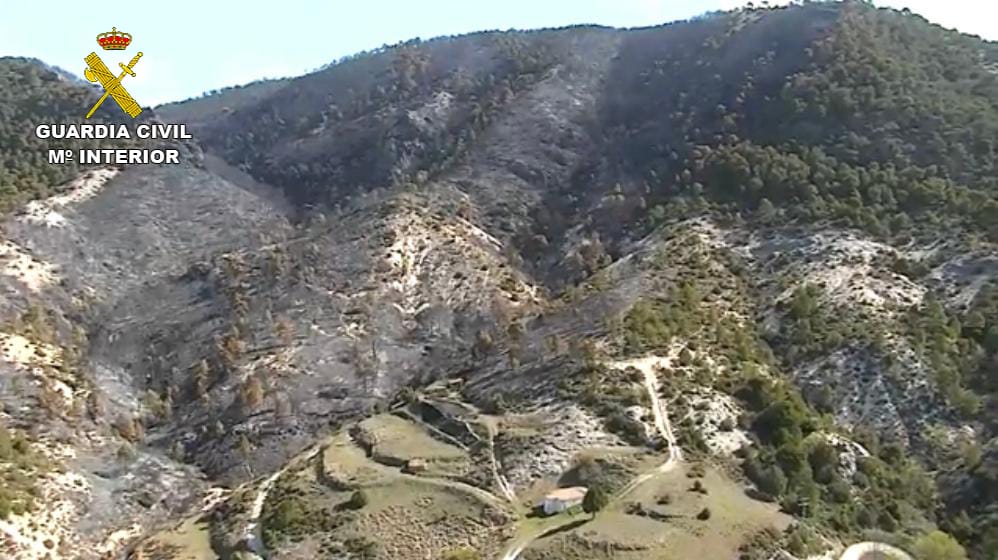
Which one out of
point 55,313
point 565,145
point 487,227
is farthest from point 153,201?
point 565,145

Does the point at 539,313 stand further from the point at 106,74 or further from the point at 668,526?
the point at 106,74

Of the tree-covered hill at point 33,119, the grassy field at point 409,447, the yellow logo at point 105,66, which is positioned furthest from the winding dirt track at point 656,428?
the tree-covered hill at point 33,119

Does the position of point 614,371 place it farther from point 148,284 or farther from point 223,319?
point 148,284

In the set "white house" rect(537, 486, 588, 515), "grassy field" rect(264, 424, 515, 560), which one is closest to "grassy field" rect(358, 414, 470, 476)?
"grassy field" rect(264, 424, 515, 560)

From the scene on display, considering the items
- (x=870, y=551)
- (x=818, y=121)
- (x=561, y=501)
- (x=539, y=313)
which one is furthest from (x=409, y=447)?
(x=818, y=121)

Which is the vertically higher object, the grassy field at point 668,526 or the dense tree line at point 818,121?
the dense tree line at point 818,121

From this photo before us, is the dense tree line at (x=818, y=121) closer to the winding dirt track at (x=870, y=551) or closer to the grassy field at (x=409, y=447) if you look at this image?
the winding dirt track at (x=870, y=551)
